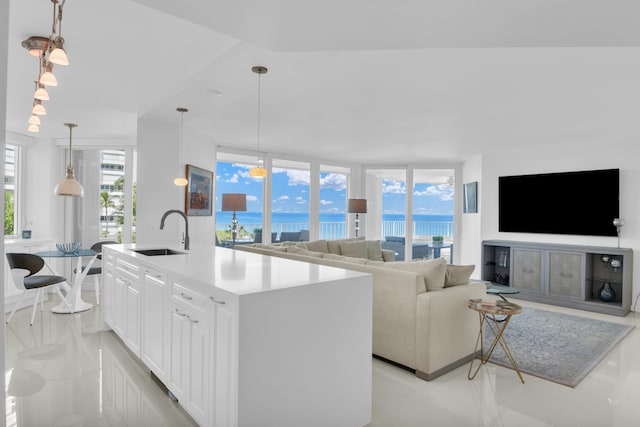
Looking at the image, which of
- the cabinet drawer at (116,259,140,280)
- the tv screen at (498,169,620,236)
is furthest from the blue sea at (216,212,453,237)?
the cabinet drawer at (116,259,140,280)

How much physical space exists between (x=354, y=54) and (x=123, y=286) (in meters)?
2.78

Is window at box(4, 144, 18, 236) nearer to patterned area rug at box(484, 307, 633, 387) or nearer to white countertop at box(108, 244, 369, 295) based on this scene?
white countertop at box(108, 244, 369, 295)

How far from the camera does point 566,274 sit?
5641 millimetres

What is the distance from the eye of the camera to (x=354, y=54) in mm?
2811

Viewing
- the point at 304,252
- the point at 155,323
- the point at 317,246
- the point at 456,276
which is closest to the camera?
the point at 155,323

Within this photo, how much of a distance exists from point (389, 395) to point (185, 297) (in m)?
1.64

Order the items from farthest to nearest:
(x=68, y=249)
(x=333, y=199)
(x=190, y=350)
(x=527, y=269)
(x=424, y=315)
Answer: (x=333, y=199) < (x=527, y=269) < (x=68, y=249) < (x=424, y=315) < (x=190, y=350)

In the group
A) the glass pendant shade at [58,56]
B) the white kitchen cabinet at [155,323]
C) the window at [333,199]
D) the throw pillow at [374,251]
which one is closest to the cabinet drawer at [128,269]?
the white kitchen cabinet at [155,323]

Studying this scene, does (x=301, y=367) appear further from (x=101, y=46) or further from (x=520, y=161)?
(x=520, y=161)

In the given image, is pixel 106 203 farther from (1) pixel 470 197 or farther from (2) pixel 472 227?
(2) pixel 472 227

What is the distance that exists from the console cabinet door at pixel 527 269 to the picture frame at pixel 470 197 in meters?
1.46

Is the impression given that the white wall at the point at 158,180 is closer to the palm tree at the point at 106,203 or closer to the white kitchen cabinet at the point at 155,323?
the white kitchen cabinet at the point at 155,323

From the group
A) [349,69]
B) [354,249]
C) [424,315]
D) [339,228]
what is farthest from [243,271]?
[339,228]

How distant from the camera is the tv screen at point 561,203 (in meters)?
5.58
